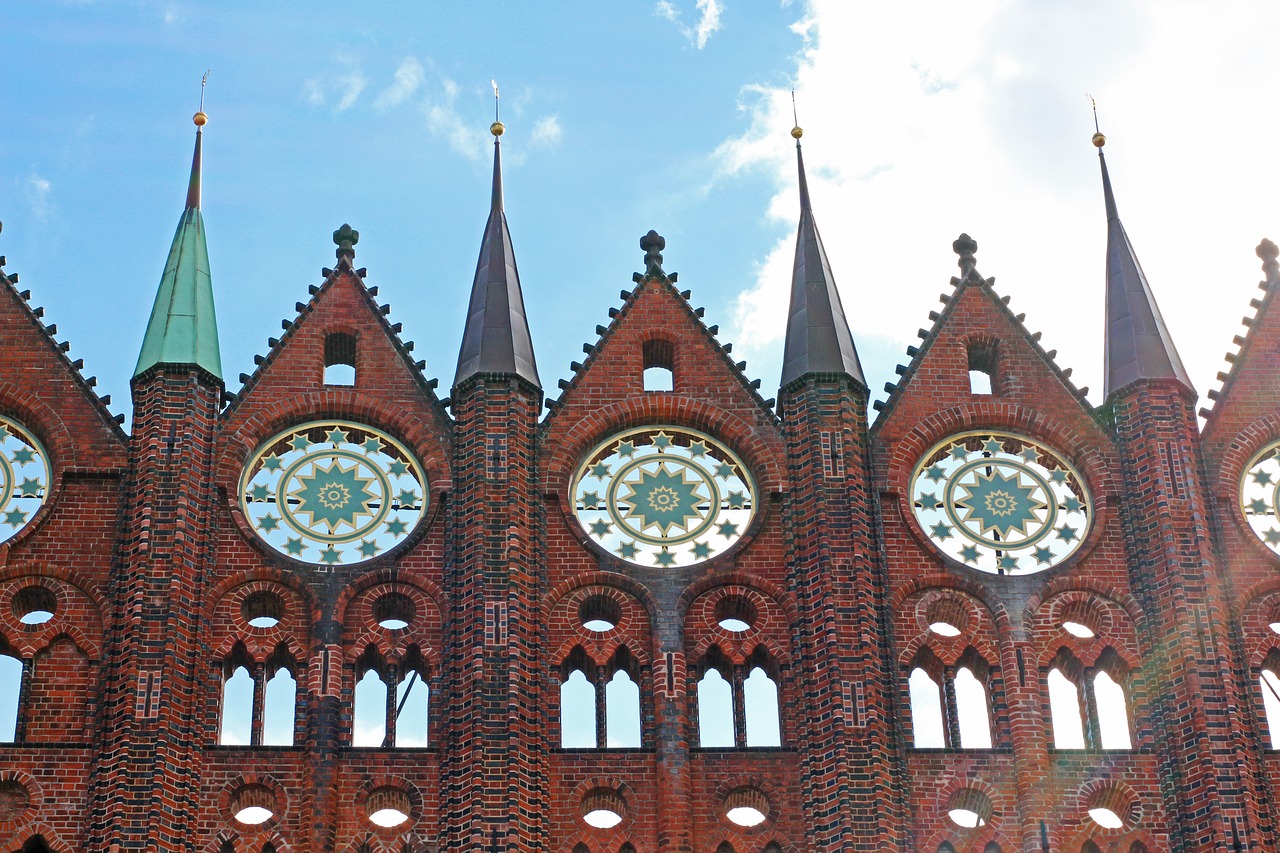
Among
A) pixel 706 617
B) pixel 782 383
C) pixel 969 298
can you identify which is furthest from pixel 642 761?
pixel 969 298

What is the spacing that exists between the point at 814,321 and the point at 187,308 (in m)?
8.22

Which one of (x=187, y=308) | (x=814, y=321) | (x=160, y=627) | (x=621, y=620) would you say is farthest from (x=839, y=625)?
(x=187, y=308)

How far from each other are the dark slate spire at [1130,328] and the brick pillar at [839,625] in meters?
3.49

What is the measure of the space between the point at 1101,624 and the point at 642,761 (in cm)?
601

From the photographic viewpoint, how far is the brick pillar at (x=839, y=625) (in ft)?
108

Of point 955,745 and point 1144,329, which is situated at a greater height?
point 1144,329

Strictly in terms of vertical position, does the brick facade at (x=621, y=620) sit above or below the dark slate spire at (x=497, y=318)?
below

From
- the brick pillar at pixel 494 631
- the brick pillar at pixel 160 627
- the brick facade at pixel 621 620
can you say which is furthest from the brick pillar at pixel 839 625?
the brick pillar at pixel 160 627

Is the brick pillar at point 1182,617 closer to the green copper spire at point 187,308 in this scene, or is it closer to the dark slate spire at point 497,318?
the dark slate spire at point 497,318

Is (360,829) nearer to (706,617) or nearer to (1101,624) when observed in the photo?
(706,617)

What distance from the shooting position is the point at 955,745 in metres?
34.1

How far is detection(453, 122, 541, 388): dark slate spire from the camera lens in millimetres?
36500

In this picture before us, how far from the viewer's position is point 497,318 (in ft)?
122

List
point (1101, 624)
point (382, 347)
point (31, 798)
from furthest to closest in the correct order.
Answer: point (382, 347) → point (1101, 624) → point (31, 798)
